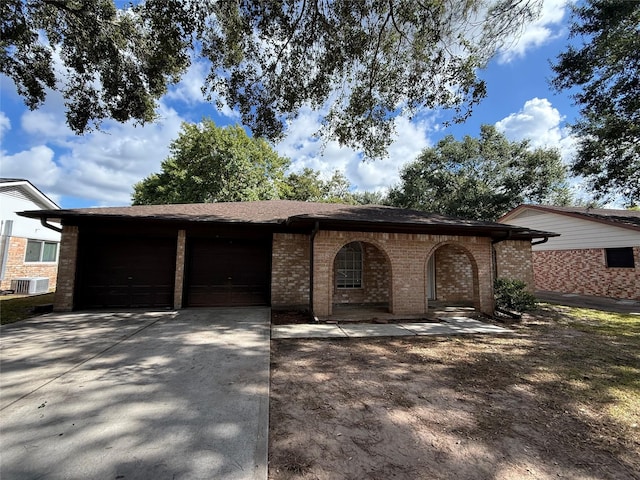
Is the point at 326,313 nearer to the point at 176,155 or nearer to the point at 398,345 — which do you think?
the point at 398,345

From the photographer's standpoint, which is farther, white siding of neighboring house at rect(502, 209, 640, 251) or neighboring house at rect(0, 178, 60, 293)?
white siding of neighboring house at rect(502, 209, 640, 251)

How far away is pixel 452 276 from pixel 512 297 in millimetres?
2092

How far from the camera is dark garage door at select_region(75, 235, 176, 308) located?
319 inches

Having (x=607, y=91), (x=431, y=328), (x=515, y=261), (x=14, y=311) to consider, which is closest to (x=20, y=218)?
(x=14, y=311)

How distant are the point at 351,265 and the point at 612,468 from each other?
24.9ft

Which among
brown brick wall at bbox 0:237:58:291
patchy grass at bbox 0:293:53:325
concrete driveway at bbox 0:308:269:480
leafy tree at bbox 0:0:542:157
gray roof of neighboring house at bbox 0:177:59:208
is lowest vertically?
concrete driveway at bbox 0:308:269:480

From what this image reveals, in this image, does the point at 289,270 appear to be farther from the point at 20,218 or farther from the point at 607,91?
the point at 20,218

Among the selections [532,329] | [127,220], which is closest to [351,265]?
[532,329]

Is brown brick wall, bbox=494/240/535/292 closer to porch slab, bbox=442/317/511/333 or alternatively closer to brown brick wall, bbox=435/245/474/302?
brown brick wall, bbox=435/245/474/302

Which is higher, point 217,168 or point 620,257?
point 217,168

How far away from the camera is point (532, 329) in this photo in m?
6.87

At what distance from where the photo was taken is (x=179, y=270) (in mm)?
8266

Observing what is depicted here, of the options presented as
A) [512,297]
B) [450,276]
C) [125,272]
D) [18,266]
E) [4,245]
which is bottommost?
[512,297]

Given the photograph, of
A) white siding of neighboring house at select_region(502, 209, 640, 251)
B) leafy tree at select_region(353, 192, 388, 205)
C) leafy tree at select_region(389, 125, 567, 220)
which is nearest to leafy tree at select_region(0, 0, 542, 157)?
white siding of neighboring house at select_region(502, 209, 640, 251)
